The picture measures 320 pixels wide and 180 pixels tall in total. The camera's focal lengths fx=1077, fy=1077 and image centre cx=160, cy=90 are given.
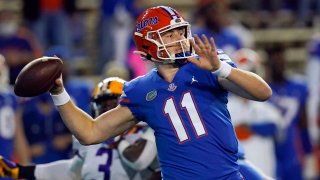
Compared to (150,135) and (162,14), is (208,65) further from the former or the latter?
(150,135)

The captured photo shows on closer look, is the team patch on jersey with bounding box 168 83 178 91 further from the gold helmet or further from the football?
the gold helmet

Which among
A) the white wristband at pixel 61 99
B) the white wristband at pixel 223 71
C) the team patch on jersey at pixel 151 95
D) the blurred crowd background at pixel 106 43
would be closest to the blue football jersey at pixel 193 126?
the team patch on jersey at pixel 151 95

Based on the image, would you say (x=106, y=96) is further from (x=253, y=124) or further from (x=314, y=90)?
(x=314, y=90)

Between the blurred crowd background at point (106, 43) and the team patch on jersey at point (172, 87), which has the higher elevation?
the team patch on jersey at point (172, 87)

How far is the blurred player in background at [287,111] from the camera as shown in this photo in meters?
9.31

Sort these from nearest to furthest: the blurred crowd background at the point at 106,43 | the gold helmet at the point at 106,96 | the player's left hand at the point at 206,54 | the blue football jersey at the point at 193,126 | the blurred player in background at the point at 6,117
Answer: the player's left hand at the point at 206,54 < the blue football jersey at the point at 193,126 < the gold helmet at the point at 106,96 < the blurred player in background at the point at 6,117 < the blurred crowd background at the point at 106,43

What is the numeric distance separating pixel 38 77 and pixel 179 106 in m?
0.67

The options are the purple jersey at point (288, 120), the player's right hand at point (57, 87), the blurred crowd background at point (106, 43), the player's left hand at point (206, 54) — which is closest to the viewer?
the player's left hand at point (206, 54)

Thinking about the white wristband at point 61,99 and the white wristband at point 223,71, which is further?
the white wristband at point 61,99

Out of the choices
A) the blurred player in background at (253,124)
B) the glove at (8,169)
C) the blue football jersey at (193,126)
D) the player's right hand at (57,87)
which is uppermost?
the player's right hand at (57,87)

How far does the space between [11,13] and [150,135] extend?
464cm

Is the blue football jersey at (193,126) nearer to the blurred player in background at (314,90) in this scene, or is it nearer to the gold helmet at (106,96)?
the gold helmet at (106,96)

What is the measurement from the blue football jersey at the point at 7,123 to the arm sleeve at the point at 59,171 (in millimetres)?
1270

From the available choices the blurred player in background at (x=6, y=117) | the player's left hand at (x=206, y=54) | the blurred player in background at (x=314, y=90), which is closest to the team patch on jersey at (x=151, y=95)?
the player's left hand at (x=206, y=54)
